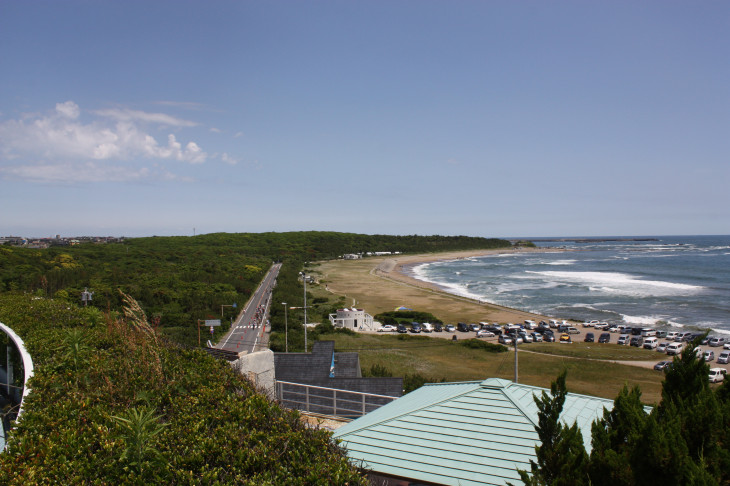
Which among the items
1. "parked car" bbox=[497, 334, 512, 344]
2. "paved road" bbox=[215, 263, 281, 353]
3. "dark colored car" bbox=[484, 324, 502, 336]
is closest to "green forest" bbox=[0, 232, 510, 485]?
"paved road" bbox=[215, 263, 281, 353]

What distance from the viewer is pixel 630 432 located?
14.7ft

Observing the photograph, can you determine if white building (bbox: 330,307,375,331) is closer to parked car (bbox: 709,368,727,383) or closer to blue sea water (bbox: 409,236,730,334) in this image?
blue sea water (bbox: 409,236,730,334)

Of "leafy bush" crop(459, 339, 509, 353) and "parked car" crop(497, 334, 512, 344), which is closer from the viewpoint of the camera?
"leafy bush" crop(459, 339, 509, 353)

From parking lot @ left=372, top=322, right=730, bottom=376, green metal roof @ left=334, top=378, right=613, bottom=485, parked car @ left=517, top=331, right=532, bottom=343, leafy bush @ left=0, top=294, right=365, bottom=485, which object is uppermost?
leafy bush @ left=0, top=294, right=365, bottom=485

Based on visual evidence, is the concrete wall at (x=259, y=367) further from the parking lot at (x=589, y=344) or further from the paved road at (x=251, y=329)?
the parking lot at (x=589, y=344)

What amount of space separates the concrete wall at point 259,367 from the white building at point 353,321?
3444cm

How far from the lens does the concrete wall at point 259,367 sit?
29.3 feet

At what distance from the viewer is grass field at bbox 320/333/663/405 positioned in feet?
87.7

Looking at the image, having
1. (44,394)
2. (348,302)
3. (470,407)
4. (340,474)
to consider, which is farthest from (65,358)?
(348,302)

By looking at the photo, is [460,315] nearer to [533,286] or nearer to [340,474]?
[533,286]

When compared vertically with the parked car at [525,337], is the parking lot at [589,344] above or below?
below

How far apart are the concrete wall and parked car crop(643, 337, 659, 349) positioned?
37061mm

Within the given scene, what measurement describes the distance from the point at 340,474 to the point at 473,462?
2.61m

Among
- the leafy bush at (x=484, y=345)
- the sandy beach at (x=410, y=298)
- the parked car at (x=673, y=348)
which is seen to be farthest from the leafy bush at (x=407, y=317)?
the parked car at (x=673, y=348)
